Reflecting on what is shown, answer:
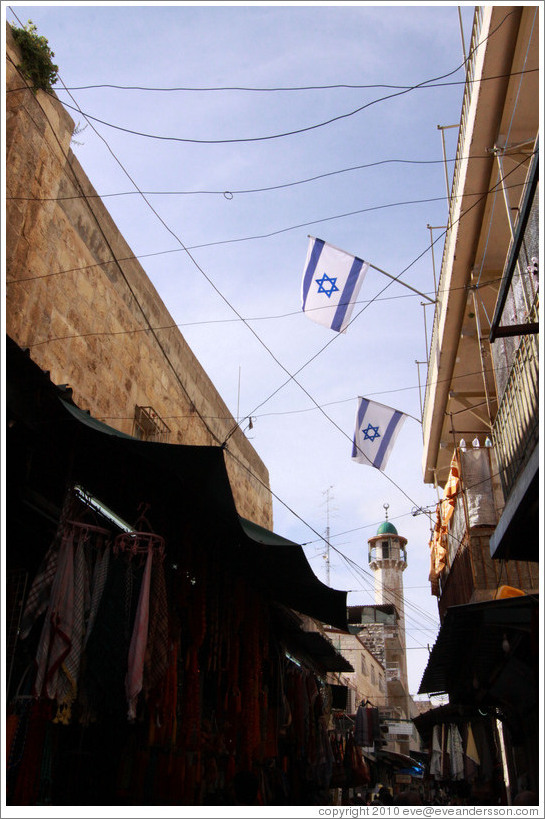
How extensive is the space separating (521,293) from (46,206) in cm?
486

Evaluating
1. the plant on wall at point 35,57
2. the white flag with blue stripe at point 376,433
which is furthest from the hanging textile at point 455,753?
the plant on wall at point 35,57

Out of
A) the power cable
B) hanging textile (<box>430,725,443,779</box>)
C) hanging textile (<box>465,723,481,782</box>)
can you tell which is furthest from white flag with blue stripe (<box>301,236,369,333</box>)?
hanging textile (<box>430,725,443,779</box>)

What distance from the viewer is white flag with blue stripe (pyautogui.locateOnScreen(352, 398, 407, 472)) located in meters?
10.8

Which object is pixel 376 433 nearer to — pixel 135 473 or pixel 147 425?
pixel 147 425

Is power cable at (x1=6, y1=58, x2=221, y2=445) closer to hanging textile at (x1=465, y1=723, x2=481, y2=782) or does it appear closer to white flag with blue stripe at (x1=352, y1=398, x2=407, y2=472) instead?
white flag with blue stripe at (x1=352, y1=398, x2=407, y2=472)

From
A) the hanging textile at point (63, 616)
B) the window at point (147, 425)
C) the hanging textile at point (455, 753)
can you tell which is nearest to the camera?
the hanging textile at point (63, 616)

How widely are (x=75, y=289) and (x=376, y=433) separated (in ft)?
19.0

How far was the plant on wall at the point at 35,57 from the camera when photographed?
627 centimetres

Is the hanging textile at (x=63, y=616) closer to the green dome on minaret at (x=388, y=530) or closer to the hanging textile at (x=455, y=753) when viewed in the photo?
the hanging textile at (x=455, y=753)

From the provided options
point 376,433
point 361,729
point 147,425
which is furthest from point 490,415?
point 361,729

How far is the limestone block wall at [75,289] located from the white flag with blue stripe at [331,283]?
2.42 m

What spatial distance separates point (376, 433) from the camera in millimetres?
10859

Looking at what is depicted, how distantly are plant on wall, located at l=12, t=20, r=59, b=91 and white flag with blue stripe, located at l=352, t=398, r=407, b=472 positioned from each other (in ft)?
22.6

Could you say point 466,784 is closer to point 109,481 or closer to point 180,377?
point 180,377
